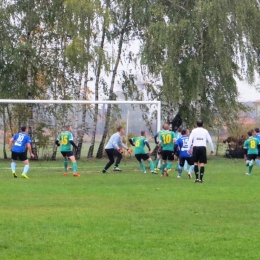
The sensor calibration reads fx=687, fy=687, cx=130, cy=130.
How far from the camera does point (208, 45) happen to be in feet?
128

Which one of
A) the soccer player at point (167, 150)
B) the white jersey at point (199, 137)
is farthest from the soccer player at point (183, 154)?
the white jersey at point (199, 137)

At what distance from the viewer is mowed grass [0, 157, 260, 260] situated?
376 inches

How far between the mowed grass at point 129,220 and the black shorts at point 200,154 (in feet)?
2.66

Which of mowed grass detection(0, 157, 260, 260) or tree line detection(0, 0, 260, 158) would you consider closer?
mowed grass detection(0, 157, 260, 260)

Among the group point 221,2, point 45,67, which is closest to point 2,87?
point 45,67

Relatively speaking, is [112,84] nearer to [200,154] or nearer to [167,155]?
[167,155]

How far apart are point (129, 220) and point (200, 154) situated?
30.4ft

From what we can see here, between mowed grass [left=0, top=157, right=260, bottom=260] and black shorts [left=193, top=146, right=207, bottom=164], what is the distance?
0.81 metres

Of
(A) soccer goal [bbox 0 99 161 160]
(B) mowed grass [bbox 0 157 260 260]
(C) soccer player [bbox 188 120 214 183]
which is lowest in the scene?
(B) mowed grass [bbox 0 157 260 260]

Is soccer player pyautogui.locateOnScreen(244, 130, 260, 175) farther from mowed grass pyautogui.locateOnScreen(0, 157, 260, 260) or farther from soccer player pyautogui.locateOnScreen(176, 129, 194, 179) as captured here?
mowed grass pyautogui.locateOnScreen(0, 157, 260, 260)

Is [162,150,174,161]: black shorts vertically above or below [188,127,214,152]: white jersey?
below

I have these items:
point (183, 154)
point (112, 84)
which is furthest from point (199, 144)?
point (112, 84)

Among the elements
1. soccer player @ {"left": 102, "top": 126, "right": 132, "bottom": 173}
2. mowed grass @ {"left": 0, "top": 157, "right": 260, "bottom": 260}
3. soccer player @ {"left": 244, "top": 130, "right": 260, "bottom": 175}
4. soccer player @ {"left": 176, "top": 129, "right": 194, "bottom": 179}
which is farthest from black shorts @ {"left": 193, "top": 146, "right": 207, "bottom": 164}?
soccer player @ {"left": 102, "top": 126, "right": 132, "bottom": 173}

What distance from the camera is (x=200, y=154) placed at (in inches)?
850
